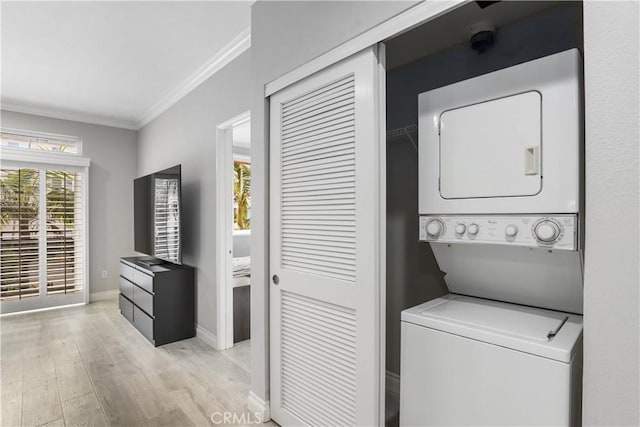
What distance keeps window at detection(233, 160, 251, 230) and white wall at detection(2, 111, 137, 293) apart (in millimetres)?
1637

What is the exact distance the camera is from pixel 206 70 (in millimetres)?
3283

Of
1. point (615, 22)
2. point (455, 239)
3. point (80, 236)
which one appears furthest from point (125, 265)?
point (615, 22)

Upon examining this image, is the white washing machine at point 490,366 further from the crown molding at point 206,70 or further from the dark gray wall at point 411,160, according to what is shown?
the crown molding at point 206,70

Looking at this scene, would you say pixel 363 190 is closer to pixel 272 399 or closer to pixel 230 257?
pixel 272 399

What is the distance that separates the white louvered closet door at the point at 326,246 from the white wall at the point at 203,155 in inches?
45.2

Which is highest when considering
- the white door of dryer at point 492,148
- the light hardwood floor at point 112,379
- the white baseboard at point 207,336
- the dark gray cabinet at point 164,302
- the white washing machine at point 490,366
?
the white door of dryer at point 492,148

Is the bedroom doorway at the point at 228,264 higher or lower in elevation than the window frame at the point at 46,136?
lower

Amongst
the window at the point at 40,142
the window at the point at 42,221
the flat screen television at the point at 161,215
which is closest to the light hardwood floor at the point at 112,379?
the window at the point at 42,221

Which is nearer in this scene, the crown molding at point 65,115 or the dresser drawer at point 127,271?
the dresser drawer at point 127,271

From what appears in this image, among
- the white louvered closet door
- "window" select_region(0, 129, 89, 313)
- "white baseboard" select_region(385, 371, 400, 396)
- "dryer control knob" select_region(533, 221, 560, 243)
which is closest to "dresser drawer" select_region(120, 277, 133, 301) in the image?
"window" select_region(0, 129, 89, 313)

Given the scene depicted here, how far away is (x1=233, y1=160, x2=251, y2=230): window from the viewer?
6.05 meters

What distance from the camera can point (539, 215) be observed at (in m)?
1.18

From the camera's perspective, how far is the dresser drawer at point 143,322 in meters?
3.25

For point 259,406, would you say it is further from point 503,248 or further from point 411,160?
point 411,160
